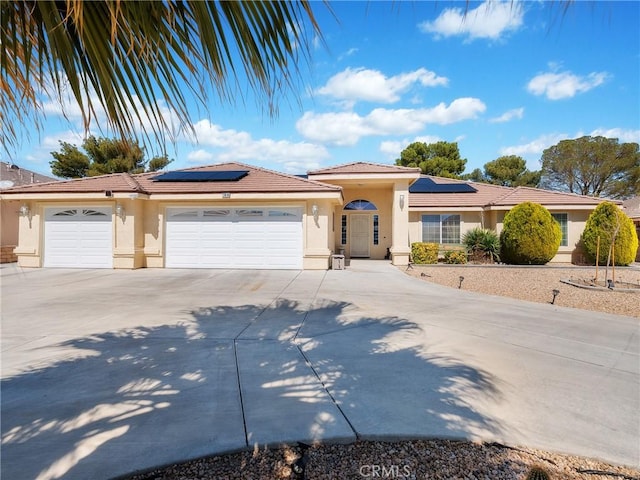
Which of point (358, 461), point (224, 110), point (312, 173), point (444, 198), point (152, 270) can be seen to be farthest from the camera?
point (444, 198)

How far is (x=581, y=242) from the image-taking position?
17766 mm

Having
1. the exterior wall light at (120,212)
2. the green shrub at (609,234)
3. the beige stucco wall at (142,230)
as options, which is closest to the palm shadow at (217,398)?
the beige stucco wall at (142,230)

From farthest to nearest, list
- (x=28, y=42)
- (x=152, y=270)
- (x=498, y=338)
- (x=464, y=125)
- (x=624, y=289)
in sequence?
(x=152, y=270) → (x=624, y=289) → (x=498, y=338) → (x=464, y=125) → (x=28, y=42)

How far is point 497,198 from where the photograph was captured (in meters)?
19.4

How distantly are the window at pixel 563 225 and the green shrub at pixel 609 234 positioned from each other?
54.1 inches

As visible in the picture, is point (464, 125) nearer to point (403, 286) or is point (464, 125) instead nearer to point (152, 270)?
point (403, 286)

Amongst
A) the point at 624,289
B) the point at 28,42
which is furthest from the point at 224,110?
the point at 624,289

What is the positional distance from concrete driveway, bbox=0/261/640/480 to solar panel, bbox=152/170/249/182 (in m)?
8.79

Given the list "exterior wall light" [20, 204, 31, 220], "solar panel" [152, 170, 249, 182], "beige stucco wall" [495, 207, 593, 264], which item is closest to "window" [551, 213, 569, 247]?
"beige stucco wall" [495, 207, 593, 264]

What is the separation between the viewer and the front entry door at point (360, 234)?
19391 millimetres

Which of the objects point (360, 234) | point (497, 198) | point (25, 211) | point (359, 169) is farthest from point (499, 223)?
point (25, 211)

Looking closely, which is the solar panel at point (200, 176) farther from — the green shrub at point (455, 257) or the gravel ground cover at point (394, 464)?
the gravel ground cover at point (394, 464)

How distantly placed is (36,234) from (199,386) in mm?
15769

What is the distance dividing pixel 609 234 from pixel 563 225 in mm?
2583
